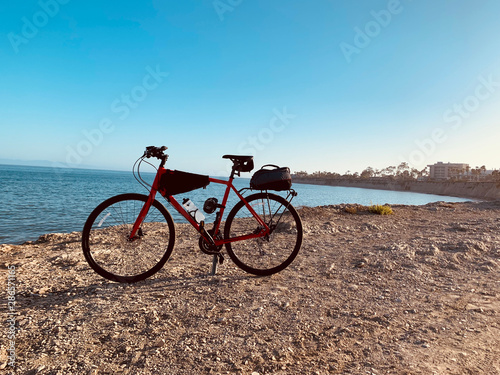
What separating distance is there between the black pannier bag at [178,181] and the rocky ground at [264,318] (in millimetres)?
1219

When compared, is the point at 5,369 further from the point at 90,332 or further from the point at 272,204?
the point at 272,204

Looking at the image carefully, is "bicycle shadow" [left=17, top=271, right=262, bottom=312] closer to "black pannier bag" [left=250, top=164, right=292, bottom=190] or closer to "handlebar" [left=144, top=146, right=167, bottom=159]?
"black pannier bag" [left=250, top=164, right=292, bottom=190]

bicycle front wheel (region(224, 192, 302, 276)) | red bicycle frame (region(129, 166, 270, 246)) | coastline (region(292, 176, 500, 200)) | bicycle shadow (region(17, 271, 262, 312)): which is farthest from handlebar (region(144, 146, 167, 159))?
coastline (region(292, 176, 500, 200))

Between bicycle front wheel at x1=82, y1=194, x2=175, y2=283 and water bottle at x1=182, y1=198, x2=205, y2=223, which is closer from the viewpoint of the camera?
bicycle front wheel at x1=82, y1=194, x2=175, y2=283

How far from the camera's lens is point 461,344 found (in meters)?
2.19

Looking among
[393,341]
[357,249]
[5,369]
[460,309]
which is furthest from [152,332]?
[357,249]

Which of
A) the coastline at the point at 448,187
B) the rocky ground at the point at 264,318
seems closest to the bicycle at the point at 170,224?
the rocky ground at the point at 264,318

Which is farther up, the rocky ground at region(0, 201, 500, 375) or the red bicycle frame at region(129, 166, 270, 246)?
the red bicycle frame at region(129, 166, 270, 246)

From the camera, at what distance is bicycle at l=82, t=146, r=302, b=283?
140 inches

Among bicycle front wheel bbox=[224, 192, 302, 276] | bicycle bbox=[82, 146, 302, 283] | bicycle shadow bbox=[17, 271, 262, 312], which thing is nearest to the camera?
bicycle shadow bbox=[17, 271, 262, 312]

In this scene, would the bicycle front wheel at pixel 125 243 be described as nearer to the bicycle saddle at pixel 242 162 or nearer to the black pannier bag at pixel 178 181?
the black pannier bag at pixel 178 181

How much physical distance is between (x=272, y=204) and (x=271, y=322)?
5.79 feet

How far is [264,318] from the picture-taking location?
263cm

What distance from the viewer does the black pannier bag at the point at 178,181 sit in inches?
143
